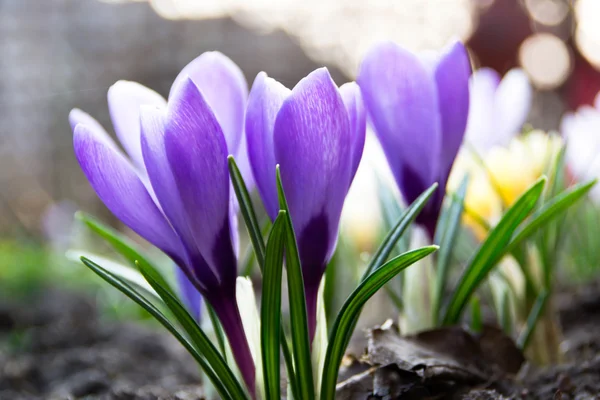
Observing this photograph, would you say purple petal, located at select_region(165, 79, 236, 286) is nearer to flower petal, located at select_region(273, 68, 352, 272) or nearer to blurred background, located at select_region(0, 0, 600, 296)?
flower petal, located at select_region(273, 68, 352, 272)

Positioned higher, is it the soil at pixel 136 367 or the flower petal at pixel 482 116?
the flower petal at pixel 482 116

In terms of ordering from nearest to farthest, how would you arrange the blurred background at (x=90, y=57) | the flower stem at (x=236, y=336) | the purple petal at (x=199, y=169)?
1. the purple petal at (x=199, y=169)
2. the flower stem at (x=236, y=336)
3. the blurred background at (x=90, y=57)

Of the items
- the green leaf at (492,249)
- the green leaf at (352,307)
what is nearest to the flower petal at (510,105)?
the green leaf at (492,249)

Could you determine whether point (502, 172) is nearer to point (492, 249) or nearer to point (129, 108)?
point (492, 249)

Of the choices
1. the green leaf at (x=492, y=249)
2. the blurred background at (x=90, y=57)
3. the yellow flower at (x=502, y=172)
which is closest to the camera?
the green leaf at (x=492, y=249)

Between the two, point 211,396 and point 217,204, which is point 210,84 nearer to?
point 217,204

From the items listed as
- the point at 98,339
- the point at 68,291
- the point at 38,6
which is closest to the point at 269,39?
the point at 38,6

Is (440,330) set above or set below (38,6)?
below

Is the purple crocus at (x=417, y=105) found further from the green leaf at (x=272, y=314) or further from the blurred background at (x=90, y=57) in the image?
the blurred background at (x=90, y=57)
